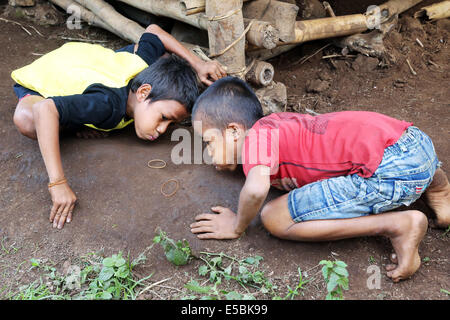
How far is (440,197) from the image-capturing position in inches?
87.6

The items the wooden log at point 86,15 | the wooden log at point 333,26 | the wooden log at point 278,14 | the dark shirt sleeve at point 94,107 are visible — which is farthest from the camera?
the wooden log at point 86,15

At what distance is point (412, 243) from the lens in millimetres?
1903

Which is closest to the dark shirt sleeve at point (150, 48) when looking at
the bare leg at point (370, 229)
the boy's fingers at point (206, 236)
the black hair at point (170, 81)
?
the black hair at point (170, 81)

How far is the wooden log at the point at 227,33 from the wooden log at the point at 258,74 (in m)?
0.17

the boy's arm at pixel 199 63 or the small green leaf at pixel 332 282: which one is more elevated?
the boy's arm at pixel 199 63

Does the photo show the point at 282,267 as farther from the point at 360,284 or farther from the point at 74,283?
the point at 74,283

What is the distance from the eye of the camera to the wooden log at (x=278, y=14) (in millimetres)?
3059

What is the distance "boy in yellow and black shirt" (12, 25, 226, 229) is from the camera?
230 cm

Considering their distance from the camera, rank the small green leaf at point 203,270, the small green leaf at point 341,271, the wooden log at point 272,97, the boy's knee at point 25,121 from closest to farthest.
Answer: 1. the small green leaf at point 341,271
2. the small green leaf at point 203,270
3. the boy's knee at point 25,121
4. the wooden log at point 272,97

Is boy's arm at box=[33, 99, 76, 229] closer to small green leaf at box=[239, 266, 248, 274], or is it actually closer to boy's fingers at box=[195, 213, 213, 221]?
boy's fingers at box=[195, 213, 213, 221]

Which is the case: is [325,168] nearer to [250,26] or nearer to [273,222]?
[273,222]

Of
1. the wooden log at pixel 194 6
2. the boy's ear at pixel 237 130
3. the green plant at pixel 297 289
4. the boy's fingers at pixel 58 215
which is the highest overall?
the wooden log at pixel 194 6

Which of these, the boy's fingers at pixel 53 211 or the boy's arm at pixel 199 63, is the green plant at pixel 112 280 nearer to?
the boy's fingers at pixel 53 211

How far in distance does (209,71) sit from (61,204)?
125cm
